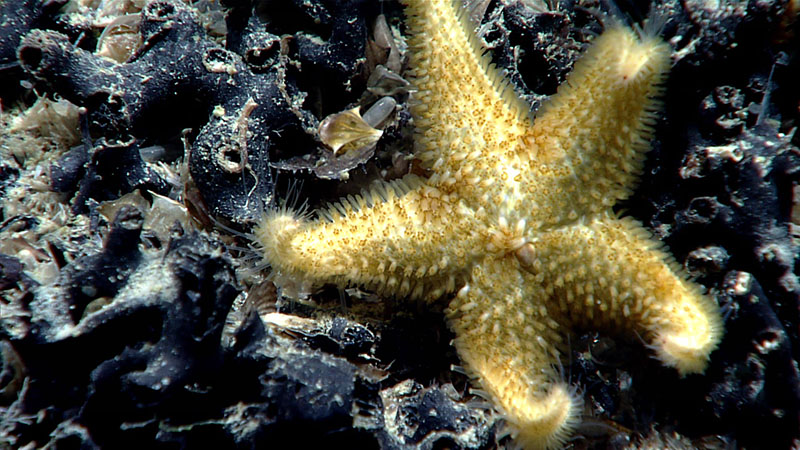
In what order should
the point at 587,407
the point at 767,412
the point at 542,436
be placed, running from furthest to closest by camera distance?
the point at 587,407, the point at 767,412, the point at 542,436

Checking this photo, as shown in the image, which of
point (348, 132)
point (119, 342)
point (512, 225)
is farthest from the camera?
point (348, 132)

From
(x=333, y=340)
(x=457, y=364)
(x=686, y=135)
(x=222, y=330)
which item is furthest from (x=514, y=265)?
(x=222, y=330)

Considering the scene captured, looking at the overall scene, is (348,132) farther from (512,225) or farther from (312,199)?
(512,225)

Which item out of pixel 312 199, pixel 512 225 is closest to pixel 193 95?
pixel 312 199

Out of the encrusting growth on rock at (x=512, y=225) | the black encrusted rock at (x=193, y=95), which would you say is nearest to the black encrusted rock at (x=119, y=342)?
the encrusting growth on rock at (x=512, y=225)

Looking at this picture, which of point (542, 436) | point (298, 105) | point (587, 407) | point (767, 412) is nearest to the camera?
point (542, 436)

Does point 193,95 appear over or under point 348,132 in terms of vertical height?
over

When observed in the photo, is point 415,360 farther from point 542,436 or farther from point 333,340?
point 542,436
